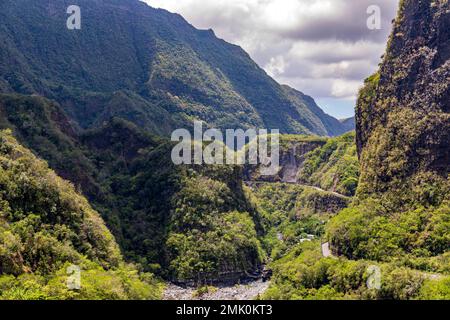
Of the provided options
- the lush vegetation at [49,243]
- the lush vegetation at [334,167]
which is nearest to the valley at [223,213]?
the lush vegetation at [49,243]

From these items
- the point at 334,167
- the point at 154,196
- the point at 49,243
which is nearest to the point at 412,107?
the point at 334,167

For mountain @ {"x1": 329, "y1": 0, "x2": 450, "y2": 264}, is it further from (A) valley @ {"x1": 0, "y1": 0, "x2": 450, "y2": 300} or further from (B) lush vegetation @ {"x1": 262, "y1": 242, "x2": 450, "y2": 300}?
(B) lush vegetation @ {"x1": 262, "y1": 242, "x2": 450, "y2": 300}

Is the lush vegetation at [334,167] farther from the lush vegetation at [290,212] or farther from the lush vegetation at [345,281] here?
the lush vegetation at [345,281]

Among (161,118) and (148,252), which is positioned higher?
(161,118)

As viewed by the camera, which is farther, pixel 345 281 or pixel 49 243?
pixel 345 281


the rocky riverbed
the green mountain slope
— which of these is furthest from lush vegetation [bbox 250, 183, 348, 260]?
the rocky riverbed

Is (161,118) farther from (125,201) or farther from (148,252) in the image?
(148,252)

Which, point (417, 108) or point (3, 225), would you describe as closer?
point (3, 225)

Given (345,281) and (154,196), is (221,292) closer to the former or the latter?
(345,281)
